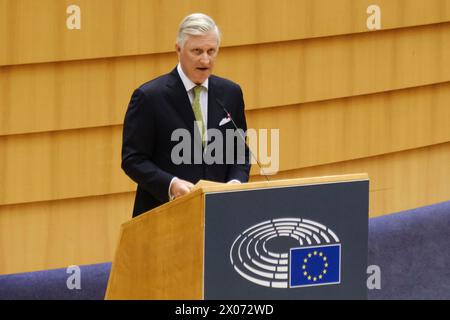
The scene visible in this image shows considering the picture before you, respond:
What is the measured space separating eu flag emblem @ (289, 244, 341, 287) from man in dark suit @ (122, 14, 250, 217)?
0.52 m

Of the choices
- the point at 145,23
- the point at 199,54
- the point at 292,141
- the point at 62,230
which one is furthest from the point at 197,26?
the point at 292,141

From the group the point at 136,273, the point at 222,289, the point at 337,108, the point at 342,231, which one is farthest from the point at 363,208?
the point at 337,108

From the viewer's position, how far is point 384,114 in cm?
537

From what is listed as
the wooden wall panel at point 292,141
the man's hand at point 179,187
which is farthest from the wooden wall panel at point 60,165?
the man's hand at point 179,187

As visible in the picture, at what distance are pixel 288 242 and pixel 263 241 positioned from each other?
0.07 metres

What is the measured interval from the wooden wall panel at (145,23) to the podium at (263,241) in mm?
1424

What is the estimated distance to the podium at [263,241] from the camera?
9.60ft

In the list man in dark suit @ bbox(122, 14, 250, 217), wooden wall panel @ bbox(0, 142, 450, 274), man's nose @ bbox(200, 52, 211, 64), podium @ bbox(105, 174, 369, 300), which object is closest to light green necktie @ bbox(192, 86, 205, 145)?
man in dark suit @ bbox(122, 14, 250, 217)

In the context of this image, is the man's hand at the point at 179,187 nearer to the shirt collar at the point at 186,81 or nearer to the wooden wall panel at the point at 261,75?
the shirt collar at the point at 186,81

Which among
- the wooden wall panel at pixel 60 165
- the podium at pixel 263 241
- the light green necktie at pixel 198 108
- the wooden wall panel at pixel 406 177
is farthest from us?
the wooden wall panel at pixel 406 177

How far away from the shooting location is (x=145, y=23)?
15.0 feet

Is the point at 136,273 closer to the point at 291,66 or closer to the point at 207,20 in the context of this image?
the point at 207,20

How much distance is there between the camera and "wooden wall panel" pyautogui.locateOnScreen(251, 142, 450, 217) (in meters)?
5.45

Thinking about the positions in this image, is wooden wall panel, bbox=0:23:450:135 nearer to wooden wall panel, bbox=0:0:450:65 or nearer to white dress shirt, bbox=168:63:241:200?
wooden wall panel, bbox=0:0:450:65
